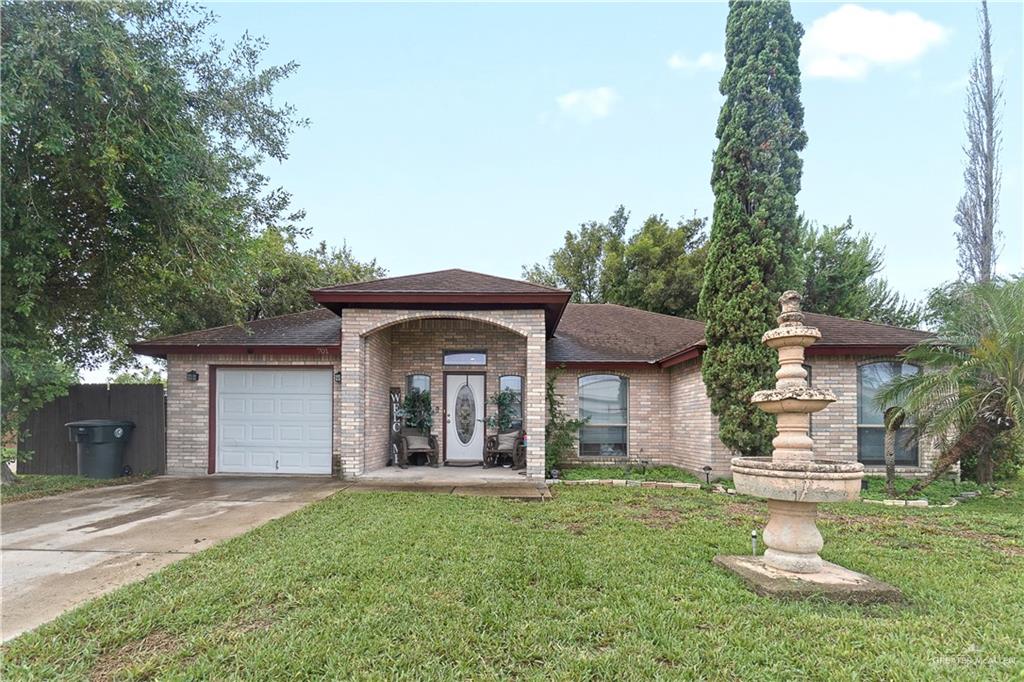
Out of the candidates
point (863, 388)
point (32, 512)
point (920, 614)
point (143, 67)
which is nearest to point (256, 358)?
point (32, 512)

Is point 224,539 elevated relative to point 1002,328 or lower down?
lower down

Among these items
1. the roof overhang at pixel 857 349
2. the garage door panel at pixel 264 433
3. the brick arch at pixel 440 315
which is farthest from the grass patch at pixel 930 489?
the garage door panel at pixel 264 433

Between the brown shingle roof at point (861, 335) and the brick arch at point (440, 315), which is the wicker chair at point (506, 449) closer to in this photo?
the brick arch at point (440, 315)

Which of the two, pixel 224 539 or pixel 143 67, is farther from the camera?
pixel 143 67

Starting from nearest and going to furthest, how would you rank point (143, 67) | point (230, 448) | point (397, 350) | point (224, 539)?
point (224, 539) → point (143, 67) → point (230, 448) → point (397, 350)

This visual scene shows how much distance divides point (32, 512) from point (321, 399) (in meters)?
4.64

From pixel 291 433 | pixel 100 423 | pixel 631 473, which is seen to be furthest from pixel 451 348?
pixel 100 423

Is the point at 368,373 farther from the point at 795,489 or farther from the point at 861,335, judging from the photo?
the point at 861,335

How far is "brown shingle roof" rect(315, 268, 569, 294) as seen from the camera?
902 centimetres

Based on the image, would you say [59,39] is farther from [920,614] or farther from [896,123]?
[896,123]

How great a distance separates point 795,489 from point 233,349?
32.9ft

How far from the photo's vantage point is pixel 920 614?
3.47 metres

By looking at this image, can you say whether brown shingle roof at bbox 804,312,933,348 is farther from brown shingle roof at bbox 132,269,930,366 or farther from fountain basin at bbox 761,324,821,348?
fountain basin at bbox 761,324,821,348

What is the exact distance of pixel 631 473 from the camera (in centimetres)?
1048
